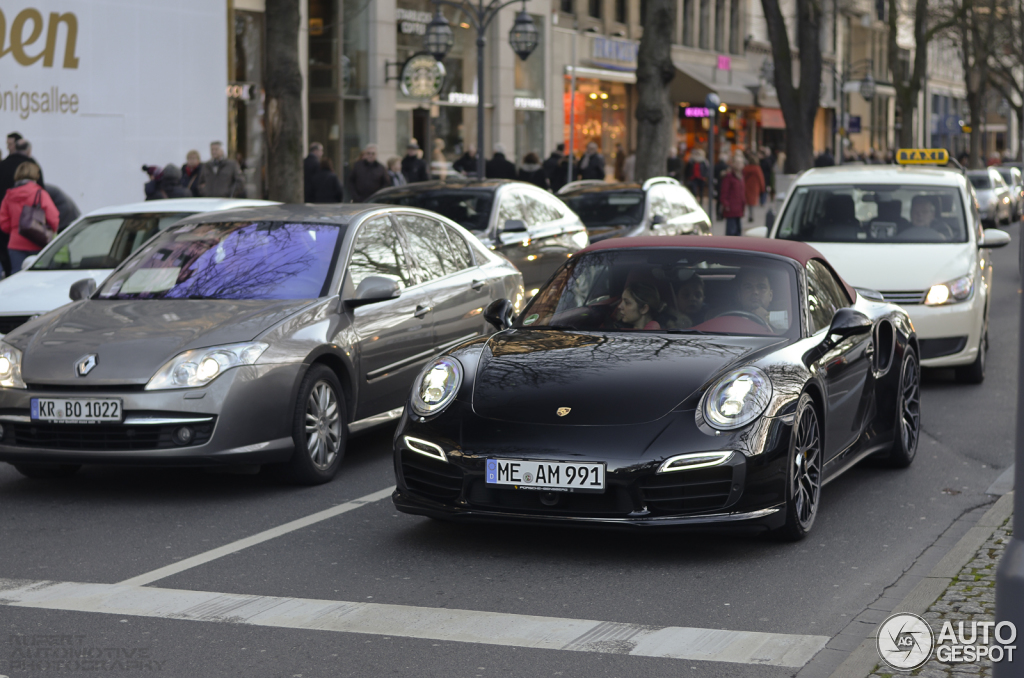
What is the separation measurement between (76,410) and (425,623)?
283cm

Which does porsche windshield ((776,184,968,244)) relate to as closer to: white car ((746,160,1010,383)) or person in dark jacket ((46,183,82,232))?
white car ((746,160,1010,383))

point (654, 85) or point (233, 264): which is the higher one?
point (654, 85)

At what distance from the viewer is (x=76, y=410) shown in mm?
7305

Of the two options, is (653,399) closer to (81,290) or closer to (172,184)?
(81,290)

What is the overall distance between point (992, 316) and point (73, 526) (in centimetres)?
1299

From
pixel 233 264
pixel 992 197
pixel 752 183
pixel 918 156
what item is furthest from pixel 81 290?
pixel 992 197

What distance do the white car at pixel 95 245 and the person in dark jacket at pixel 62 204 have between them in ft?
12.9

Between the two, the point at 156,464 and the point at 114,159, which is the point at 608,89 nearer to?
the point at 114,159

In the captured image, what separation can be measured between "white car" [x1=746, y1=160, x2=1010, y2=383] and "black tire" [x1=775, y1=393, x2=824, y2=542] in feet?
15.3

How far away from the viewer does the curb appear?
4.62 meters

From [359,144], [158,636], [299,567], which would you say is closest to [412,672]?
[158,636]

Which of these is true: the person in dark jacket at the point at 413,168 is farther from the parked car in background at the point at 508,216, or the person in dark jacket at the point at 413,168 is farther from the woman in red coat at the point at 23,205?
the woman in red coat at the point at 23,205

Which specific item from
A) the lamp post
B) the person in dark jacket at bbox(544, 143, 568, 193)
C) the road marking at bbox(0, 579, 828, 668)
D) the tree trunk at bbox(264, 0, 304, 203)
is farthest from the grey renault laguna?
the person in dark jacket at bbox(544, 143, 568, 193)

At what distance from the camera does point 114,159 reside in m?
20.2
